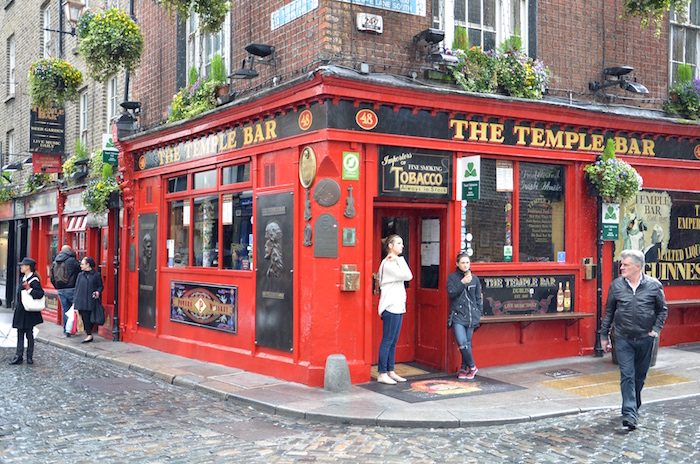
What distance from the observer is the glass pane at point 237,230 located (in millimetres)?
11508

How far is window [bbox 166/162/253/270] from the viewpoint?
11633mm

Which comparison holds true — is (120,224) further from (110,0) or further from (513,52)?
(513,52)

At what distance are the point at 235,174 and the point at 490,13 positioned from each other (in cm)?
483

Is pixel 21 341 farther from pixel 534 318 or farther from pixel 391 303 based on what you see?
pixel 534 318

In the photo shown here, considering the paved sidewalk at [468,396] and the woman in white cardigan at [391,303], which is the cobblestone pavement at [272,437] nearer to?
the paved sidewalk at [468,396]

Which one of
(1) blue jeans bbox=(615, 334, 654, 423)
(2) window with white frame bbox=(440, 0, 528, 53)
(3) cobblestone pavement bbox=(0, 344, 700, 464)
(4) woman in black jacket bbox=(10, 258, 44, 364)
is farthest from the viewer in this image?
(4) woman in black jacket bbox=(10, 258, 44, 364)

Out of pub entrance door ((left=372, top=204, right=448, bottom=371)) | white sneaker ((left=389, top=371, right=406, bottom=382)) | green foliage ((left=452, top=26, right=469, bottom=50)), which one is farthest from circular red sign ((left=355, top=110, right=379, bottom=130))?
white sneaker ((left=389, top=371, right=406, bottom=382))

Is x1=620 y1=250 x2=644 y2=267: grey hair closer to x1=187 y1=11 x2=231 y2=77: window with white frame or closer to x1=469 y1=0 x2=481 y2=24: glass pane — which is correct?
x1=469 y1=0 x2=481 y2=24: glass pane

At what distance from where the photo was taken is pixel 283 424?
7840 millimetres

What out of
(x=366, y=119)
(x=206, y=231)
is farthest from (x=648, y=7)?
(x=206, y=231)

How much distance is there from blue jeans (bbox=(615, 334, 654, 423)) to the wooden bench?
3061 millimetres

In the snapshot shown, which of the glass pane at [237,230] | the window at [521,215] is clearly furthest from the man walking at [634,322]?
the glass pane at [237,230]

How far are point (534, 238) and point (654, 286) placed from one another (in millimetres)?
4017

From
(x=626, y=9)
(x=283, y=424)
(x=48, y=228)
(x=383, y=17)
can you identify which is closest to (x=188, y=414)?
(x=283, y=424)
